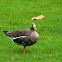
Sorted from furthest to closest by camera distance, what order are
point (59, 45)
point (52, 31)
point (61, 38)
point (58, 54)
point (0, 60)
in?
point (52, 31) → point (61, 38) → point (59, 45) → point (58, 54) → point (0, 60)

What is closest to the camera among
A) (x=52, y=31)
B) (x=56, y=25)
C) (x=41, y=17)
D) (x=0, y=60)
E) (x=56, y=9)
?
(x=0, y=60)

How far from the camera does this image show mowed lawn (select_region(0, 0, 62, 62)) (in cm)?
932

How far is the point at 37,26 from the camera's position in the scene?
13.6m

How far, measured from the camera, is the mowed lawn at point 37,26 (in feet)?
30.6

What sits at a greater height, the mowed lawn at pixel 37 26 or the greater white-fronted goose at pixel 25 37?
the greater white-fronted goose at pixel 25 37

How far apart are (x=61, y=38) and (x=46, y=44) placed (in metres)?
1.16

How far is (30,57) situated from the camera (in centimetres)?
917

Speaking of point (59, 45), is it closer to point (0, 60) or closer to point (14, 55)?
point (14, 55)

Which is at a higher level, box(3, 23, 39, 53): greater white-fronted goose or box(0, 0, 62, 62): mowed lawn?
box(3, 23, 39, 53): greater white-fronted goose

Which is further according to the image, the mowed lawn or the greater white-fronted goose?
the greater white-fronted goose

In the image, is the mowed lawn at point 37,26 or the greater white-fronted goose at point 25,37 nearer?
the mowed lawn at point 37,26

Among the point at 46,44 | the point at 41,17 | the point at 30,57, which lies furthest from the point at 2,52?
the point at 41,17

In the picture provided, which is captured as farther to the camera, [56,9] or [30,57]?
[56,9]

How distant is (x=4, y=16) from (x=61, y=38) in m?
4.86
